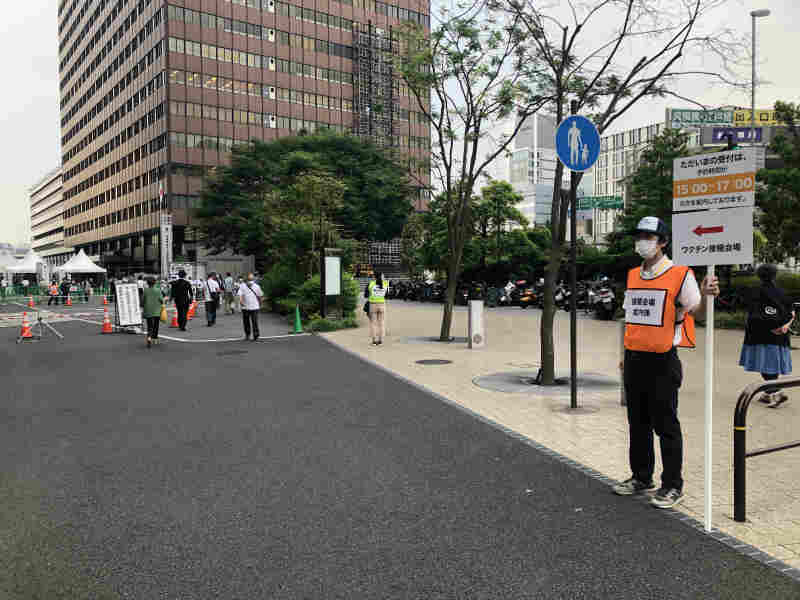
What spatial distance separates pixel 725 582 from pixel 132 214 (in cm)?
8427

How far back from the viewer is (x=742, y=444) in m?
4.23

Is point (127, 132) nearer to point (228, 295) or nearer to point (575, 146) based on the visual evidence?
point (228, 295)

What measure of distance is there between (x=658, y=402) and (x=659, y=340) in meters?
0.42

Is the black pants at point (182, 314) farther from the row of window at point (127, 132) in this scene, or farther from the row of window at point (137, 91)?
the row of window at point (137, 91)

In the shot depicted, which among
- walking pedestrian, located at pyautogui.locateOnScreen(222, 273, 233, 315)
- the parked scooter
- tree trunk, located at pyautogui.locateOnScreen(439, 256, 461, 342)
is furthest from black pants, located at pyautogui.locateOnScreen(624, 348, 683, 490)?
walking pedestrian, located at pyautogui.locateOnScreen(222, 273, 233, 315)

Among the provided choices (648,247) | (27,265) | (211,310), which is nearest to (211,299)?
(211,310)

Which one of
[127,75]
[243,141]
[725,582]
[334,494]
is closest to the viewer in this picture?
[725,582]

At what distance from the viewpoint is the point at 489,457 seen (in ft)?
20.0

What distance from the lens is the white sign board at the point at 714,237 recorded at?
4.17 m

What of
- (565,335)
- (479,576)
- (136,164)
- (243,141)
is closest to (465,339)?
(565,335)

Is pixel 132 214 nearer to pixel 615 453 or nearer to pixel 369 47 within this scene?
pixel 369 47

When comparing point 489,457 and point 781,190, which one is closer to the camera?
point 489,457

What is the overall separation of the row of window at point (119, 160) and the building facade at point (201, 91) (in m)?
0.20

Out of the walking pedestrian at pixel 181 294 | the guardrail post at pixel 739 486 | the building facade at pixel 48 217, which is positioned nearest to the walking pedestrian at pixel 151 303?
the walking pedestrian at pixel 181 294
